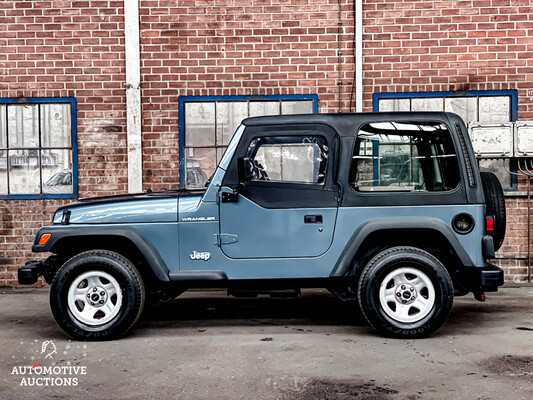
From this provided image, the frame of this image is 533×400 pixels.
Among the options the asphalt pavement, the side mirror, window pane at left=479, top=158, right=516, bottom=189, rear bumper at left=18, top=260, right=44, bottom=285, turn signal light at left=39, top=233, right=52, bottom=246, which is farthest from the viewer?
window pane at left=479, top=158, right=516, bottom=189

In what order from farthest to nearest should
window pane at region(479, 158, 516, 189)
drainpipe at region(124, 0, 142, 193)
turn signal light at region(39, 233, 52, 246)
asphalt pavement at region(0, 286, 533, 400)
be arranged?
1. drainpipe at region(124, 0, 142, 193)
2. window pane at region(479, 158, 516, 189)
3. turn signal light at region(39, 233, 52, 246)
4. asphalt pavement at region(0, 286, 533, 400)

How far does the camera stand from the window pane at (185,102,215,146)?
897 centimetres

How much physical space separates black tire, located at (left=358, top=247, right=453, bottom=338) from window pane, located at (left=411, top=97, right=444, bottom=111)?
3.83 meters

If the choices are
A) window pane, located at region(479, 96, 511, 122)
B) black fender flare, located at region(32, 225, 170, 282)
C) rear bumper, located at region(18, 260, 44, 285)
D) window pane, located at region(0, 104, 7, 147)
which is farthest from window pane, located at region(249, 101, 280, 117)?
rear bumper, located at region(18, 260, 44, 285)

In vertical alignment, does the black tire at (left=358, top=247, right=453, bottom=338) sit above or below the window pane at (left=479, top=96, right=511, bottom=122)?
below

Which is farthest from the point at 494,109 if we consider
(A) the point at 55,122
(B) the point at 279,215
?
(A) the point at 55,122

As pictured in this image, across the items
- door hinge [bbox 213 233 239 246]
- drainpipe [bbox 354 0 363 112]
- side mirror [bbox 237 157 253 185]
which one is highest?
drainpipe [bbox 354 0 363 112]

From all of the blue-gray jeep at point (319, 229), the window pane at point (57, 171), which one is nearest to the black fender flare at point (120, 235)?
the blue-gray jeep at point (319, 229)

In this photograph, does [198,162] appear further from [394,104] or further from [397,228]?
[397,228]

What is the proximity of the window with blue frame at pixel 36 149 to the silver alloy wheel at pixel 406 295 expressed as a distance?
17.4 feet

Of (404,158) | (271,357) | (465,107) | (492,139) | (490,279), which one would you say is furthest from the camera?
(465,107)

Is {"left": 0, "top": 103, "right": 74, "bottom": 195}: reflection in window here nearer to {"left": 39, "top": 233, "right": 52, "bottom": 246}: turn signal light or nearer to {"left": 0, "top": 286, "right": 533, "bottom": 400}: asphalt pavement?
{"left": 0, "top": 286, "right": 533, "bottom": 400}: asphalt pavement

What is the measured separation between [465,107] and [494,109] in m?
0.41

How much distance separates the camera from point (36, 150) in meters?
9.03
